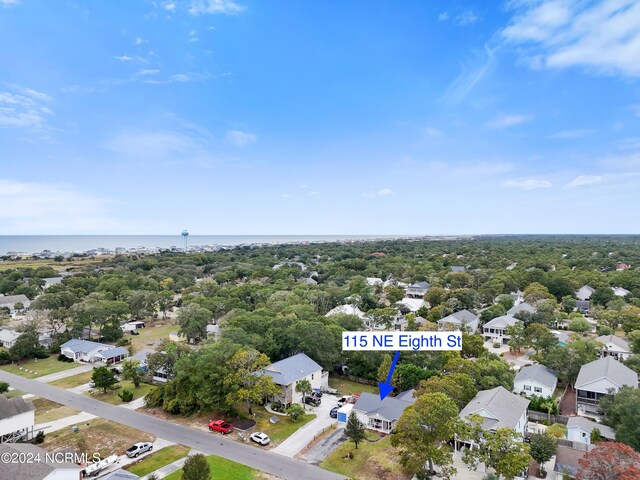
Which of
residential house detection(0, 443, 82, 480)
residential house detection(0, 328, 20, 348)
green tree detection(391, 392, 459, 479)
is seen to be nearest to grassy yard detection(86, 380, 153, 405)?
residential house detection(0, 443, 82, 480)

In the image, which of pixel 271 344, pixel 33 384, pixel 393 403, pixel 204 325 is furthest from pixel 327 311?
pixel 33 384

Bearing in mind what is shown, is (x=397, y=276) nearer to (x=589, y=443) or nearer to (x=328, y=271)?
Answer: (x=328, y=271)

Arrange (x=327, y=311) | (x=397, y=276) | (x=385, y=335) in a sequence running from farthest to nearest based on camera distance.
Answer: (x=397, y=276)
(x=327, y=311)
(x=385, y=335)

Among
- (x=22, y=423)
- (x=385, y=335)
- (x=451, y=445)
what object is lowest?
(x=451, y=445)

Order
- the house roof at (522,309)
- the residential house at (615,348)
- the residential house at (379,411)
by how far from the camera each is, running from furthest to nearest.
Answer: the house roof at (522,309) < the residential house at (615,348) < the residential house at (379,411)

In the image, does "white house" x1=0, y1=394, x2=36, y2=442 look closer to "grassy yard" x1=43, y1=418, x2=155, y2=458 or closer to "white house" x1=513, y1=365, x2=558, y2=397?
"grassy yard" x1=43, y1=418, x2=155, y2=458

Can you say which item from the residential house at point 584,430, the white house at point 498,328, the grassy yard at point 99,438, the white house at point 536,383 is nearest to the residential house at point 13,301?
the grassy yard at point 99,438

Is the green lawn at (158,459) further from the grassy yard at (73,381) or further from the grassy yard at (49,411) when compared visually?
the grassy yard at (73,381)
